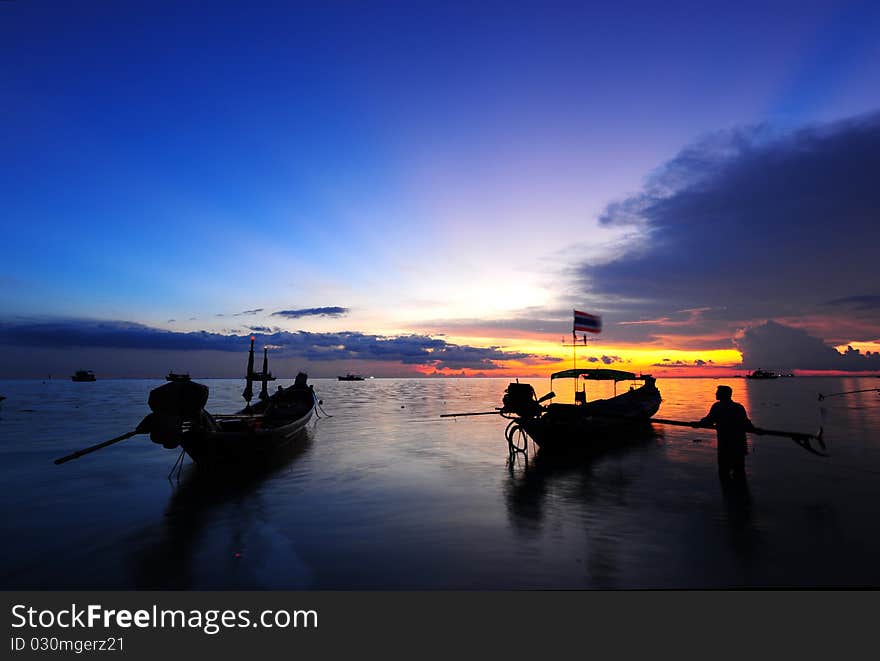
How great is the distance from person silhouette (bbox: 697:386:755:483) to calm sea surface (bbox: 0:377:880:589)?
1.04m

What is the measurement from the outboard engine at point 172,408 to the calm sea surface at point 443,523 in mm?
2629

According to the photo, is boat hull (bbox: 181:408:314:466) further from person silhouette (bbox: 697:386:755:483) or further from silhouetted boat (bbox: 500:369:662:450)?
person silhouette (bbox: 697:386:755:483)

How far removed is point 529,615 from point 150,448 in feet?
97.9

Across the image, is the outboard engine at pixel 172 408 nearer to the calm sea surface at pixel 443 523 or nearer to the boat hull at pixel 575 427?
the calm sea surface at pixel 443 523

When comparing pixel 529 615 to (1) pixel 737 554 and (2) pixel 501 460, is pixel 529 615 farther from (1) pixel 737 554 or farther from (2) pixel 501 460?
(2) pixel 501 460

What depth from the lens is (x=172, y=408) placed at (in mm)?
14578

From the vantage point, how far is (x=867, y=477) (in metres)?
18.0

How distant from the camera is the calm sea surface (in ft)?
29.8

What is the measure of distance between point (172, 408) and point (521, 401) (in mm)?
16442

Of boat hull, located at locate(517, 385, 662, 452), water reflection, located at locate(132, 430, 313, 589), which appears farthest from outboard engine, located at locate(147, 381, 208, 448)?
boat hull, located at locate(517, 385, 662, 452)

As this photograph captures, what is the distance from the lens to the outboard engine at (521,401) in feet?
75.5

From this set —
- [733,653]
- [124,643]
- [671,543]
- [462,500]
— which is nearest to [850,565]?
[671,543]

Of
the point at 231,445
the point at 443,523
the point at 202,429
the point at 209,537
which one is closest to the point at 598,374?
the point at 443,523

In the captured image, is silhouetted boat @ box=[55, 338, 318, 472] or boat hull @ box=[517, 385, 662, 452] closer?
silhouetted boat @ box=[55, 338, 318, 472]
